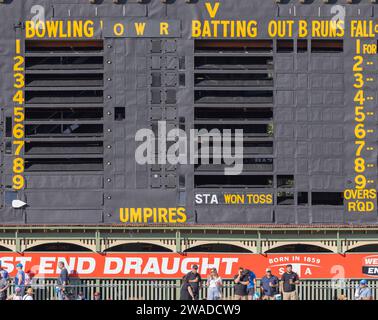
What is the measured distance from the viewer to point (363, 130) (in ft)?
84.4

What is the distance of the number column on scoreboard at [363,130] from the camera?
25625 mm

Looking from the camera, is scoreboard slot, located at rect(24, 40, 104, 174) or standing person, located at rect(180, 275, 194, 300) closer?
standing person, located at rect(180, 275, 194, 300)

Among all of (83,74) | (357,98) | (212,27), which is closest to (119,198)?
(83,74)

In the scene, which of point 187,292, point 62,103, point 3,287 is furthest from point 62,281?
point 187,292

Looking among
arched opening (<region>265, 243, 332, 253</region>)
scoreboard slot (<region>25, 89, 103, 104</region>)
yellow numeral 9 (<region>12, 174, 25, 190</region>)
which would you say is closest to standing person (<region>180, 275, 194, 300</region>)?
yellow numeral 9 (<region>12, 174, 25, 190</region>)

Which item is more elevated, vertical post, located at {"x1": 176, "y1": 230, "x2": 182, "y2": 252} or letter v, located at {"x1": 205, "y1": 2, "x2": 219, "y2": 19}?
letter v, located at {"x1": 205, "y1": 2, "x2": 219, "y2": 19}

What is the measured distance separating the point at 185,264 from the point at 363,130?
588cm

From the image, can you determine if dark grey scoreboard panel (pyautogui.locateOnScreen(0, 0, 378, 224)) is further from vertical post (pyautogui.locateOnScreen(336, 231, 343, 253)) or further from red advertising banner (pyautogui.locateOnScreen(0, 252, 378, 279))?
red advertising banner (pyautogui.locateOnScreen(0, 252, 378, 279))

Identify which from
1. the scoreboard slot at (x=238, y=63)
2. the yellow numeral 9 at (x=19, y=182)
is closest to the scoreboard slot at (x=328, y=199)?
the scoreboard slot at (x=238, y=63)

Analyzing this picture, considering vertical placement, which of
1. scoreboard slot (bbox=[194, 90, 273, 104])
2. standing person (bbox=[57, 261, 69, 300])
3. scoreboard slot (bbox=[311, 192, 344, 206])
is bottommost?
standing person (bbox=[57, 261, 69, 300])

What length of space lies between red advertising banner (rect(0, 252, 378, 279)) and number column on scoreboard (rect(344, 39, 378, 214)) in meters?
1.66

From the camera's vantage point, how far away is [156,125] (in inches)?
1019

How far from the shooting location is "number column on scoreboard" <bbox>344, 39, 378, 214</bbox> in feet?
84.1

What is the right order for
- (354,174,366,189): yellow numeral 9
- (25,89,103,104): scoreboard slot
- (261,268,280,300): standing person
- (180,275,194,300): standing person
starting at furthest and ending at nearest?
(25,89,103,104): scoreboard slot → (354,174,366,189): yellow numeral 9 → (261,268,280,300): standing person → (180,275,194,300): standing person
